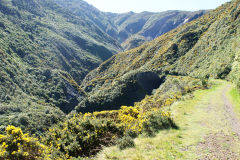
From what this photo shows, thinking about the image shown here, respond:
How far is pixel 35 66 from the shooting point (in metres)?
94.7

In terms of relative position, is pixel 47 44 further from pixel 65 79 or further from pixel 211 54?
pixel 211 54

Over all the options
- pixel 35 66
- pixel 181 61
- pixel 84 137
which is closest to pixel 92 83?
pixel 35 66

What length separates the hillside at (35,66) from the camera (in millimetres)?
55344

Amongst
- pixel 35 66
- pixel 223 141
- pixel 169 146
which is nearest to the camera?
pixel 169 146

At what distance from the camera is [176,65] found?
54.6 meters

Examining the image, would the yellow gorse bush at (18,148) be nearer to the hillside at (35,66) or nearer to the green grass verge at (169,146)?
the green grass verge at (169,146)

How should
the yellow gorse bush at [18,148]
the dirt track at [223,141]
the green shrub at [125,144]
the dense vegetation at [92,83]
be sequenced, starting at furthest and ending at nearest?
1. the dense vegetation at [92,83]
2. the green shrub at [125,144]
3. the yellow gorse bush at [18,148]
4. the dirt track at [223,141]

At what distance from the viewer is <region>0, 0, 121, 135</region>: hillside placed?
55344mm

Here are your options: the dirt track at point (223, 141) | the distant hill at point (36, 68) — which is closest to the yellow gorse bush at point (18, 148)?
the dirt track at point (223, 141)

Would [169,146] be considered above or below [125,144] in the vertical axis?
above

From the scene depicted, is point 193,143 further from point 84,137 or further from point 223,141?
point 84,137

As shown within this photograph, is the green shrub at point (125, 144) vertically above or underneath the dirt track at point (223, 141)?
underneath

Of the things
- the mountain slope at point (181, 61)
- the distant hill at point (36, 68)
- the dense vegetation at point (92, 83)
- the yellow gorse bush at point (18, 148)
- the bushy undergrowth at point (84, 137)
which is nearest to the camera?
the yellow gorse bush at point (18, 148)

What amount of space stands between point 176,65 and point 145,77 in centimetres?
1132
